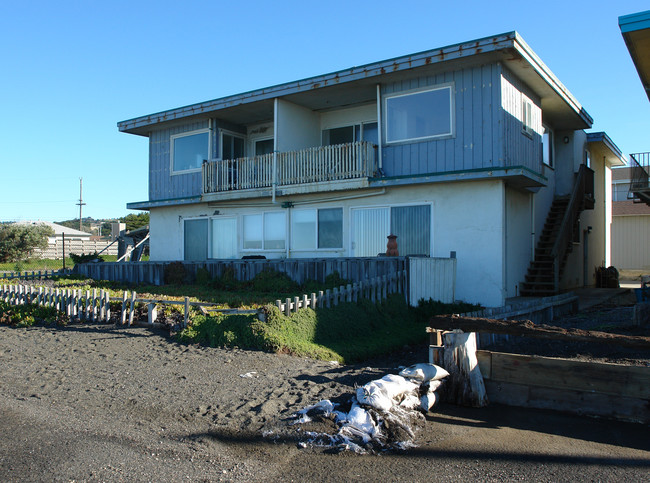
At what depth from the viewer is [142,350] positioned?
28.2ft

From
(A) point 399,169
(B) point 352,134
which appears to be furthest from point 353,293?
(B) point 352,134

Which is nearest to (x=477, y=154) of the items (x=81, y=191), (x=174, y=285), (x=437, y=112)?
(x=437, y=112)

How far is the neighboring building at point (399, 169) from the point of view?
539 inches

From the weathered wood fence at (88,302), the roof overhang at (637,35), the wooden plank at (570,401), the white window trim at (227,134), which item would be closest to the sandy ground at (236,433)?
the wooden plank at (570,401)

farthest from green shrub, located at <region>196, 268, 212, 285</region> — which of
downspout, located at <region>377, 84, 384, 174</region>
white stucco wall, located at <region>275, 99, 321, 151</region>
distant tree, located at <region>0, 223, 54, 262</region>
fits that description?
distant tree, located at <region>0, 223, 54, 262</region>

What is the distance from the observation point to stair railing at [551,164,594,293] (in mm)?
14641

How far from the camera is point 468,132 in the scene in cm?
1393

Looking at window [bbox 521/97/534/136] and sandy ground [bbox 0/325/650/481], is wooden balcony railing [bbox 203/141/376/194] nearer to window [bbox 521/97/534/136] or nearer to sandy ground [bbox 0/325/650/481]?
window [bbox 521/97/534/136]

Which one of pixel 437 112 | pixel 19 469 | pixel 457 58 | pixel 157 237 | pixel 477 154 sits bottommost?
pixel 19 469

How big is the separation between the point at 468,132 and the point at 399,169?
2125 mm

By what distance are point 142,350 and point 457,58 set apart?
9.87 metres

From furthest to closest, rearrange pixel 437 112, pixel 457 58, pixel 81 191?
pixel 81 191 → pixel 437 112 → pixel 457 58

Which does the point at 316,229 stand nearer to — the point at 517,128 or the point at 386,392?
the point at 517,128

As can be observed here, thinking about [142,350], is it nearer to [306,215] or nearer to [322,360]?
[322,360]
